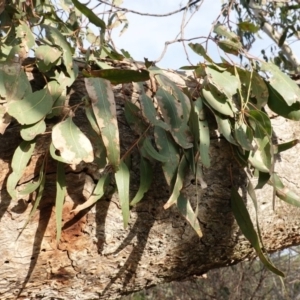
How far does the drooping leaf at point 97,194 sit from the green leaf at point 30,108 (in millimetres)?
167

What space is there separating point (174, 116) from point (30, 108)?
0.96ft

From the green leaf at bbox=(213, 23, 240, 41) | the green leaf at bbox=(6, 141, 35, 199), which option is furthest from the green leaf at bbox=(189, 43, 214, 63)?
the green leaf at bbox=(6, 141, 35, 199)

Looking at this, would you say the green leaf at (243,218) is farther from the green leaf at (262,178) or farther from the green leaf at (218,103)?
the green leaf at (218,103)

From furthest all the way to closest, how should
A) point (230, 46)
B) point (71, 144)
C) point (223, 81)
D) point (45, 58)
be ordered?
point (230, 46)
point (223, 81)
point (45, 58)
point (71, 144)

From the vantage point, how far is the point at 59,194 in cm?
106

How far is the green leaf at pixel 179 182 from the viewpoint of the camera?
1.09 metres

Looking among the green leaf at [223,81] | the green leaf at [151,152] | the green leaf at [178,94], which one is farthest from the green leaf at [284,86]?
the green leaf at [151,152]

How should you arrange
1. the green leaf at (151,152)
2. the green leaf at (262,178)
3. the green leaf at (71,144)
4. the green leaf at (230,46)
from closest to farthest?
the green leaf at (71,144) → the green leaf at (151,152) → the green leaf at (262,178) → the green leaf at (230,46)

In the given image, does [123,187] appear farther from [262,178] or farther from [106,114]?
[262,178]

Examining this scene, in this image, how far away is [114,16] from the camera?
1.98 metres

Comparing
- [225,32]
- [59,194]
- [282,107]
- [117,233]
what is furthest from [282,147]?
[59,194]

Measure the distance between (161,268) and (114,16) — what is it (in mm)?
1035

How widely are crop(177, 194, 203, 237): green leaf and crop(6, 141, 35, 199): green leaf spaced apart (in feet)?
1.02

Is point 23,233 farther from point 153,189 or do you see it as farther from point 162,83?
point 162,83
